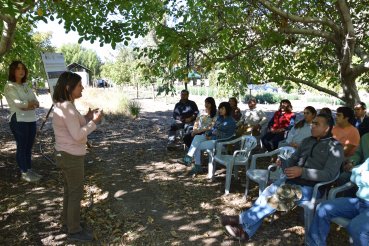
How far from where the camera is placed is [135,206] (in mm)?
4699

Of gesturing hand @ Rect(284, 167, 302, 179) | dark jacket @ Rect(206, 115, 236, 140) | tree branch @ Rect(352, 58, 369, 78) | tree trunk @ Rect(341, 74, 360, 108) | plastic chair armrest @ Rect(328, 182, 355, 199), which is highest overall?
tree branch @ Rect(352, 58, 369, 78)

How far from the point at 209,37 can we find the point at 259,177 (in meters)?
2.85

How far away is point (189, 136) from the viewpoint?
7.54 metres

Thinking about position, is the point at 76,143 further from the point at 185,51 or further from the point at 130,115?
the point at 130,115

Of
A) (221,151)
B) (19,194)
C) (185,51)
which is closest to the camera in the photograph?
(19,194)

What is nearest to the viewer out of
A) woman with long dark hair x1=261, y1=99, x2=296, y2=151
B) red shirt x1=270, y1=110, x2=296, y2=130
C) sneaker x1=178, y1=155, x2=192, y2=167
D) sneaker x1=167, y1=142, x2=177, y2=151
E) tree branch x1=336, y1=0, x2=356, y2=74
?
tree branch x1=336, y1=0, x2=356, y2=74

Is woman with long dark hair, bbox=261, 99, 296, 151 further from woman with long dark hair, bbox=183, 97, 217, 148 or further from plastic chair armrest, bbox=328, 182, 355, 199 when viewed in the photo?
plastic chair armrest, bbox=328, 182, 355, 199

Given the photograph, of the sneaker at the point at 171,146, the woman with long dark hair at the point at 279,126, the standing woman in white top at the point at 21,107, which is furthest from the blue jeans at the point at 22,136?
the woman with long dark hair at the point at 279,126

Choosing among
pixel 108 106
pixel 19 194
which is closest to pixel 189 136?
pixel 19 194

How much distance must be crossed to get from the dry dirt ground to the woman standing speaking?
725 mm

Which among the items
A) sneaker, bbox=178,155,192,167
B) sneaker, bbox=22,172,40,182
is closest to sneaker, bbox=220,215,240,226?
sneaker, bbox=178,155,192,167

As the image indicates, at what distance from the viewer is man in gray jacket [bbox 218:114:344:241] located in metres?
3.57

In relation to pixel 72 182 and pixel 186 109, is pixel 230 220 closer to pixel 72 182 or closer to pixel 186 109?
pixel 72 182

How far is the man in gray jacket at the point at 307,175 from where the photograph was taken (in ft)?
11.7
